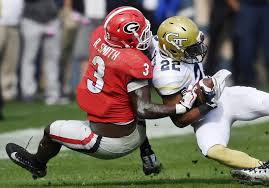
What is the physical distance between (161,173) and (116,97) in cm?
122

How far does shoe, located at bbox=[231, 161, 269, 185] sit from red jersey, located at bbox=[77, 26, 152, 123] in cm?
84

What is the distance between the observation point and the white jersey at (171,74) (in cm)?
759

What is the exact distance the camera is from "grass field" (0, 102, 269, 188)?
318 inches

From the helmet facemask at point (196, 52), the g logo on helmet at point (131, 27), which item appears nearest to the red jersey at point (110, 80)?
the g logo on helmet at point (131, 27)

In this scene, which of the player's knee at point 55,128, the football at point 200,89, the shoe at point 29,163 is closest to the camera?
the football at point 200,89

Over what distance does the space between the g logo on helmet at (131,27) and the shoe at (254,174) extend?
117cm

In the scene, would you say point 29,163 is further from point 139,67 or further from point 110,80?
point 139,67

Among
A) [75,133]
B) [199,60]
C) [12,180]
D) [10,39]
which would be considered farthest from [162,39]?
[10,39]

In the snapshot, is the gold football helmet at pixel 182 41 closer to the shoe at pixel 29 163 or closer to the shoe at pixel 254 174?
the shoe at pixel 254 174

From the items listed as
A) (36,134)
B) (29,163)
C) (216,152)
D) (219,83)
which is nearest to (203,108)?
(219,83)

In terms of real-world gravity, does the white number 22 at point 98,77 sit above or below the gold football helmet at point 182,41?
below

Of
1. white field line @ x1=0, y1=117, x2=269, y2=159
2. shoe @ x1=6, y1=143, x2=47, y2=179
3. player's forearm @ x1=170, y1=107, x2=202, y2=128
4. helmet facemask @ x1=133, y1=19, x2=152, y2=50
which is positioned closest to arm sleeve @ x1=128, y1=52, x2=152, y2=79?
helmet facemask @ x1=133, y1=19, x2=152, y2=50

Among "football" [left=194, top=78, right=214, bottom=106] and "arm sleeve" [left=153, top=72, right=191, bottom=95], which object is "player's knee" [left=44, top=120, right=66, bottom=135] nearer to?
"arm sleeve" [left=153, top=72, right=191, bottom=95]

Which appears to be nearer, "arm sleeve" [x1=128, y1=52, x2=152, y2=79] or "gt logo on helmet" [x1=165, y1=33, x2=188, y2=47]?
"arm sleeve" [x1=128, y1=52, x2=152, y2=79]
